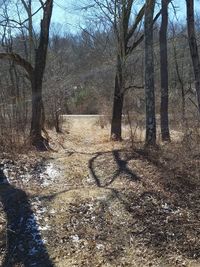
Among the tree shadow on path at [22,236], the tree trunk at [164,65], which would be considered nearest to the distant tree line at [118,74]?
the tree trunk at [164,65]

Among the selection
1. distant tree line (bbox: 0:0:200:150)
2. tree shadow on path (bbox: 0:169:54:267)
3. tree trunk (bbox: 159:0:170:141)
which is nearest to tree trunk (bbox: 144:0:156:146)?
distant tree line (bbox: 0:0:200:150)

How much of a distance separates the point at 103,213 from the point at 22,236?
1.45 m

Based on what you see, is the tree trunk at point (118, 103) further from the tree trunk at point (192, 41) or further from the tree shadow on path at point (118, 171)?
the tree shadow on path at point (118, 171)

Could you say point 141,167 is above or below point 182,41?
below

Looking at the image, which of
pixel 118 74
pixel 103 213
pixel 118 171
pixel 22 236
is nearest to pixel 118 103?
pixel 118 74

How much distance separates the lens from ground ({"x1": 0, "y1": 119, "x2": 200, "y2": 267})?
6.17 m

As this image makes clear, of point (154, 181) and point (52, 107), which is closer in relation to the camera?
point (154, 181)

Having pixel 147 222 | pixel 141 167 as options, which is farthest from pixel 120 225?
pixel 141 167

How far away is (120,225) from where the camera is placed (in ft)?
23.1

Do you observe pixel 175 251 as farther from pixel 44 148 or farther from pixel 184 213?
pixel 44 148

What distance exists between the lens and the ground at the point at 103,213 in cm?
617

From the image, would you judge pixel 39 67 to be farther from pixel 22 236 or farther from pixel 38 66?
pixel 22 236

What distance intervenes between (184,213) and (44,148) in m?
7.75

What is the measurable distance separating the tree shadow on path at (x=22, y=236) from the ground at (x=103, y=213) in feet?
0.04
